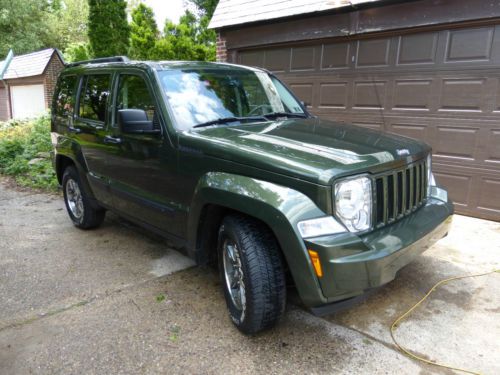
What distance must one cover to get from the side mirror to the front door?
4.0 inches

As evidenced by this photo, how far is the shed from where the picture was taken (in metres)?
17.7

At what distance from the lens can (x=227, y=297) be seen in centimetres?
293

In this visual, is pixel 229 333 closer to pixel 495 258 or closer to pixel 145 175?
pixel 145 175

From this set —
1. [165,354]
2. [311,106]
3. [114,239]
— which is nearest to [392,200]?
[165,354]

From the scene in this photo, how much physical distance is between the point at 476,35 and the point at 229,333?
4.47 metres

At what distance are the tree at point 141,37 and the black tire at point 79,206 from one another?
11286mm

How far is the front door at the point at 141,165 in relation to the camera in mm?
3258

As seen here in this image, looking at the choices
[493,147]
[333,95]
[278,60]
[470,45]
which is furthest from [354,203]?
[278,60]

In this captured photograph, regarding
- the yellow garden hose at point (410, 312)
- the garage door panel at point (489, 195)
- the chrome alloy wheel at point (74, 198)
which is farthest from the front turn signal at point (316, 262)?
the garage door panel at point (489, 195)

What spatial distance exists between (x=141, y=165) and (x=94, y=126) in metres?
1.03

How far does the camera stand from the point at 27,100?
19766 millimetres

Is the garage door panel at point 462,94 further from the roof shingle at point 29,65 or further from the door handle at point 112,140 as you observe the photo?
the roof shingle at point 29,65

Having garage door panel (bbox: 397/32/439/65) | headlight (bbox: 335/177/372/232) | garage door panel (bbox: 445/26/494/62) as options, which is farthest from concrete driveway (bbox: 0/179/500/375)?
garage door panel (bbox: 397/32/439/65)

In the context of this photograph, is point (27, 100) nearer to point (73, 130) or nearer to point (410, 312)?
point (73, 130)
